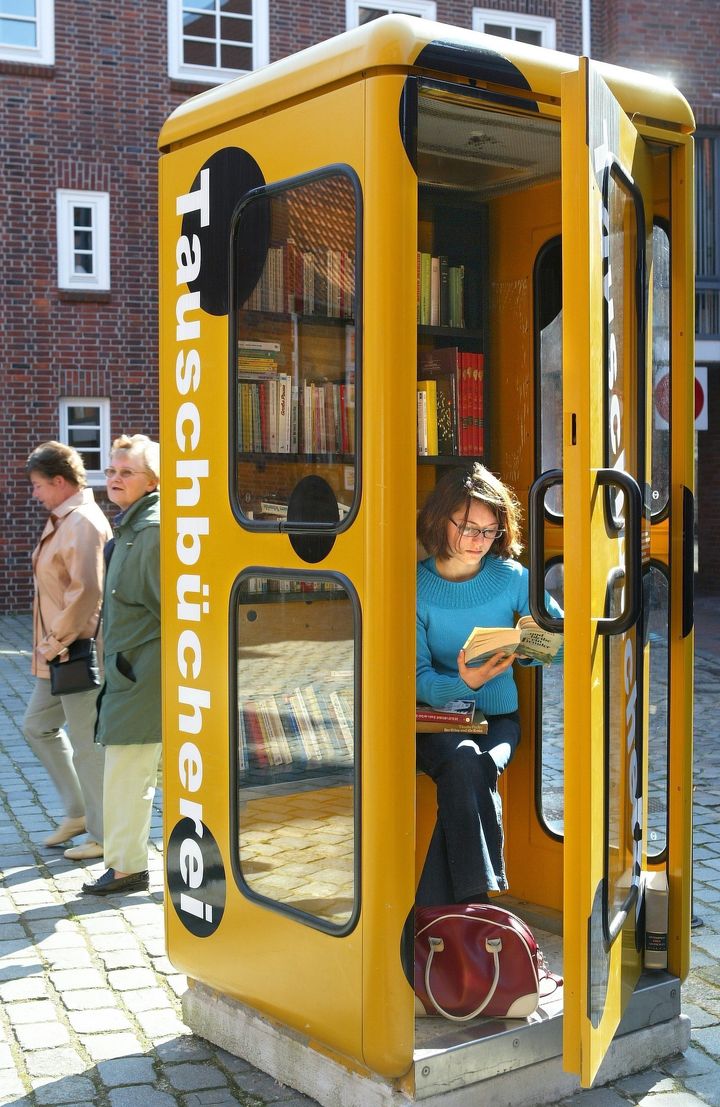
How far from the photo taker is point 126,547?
557cm

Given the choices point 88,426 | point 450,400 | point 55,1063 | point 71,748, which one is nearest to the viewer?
point 55,1063

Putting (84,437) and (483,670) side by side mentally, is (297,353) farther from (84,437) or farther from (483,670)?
(84,437)

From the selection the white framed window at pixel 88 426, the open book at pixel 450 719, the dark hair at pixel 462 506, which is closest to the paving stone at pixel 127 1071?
the open book at pixel 450 719

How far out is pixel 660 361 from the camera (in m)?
3.93

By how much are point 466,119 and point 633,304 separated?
0.85m

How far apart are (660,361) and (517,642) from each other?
94cm

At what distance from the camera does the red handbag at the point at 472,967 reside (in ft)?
12.1

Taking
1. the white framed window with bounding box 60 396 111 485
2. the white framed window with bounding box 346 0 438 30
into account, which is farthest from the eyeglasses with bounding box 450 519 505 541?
the white framed window with bounding box 346 0 438 30

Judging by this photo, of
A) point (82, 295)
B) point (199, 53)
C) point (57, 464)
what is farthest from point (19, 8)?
point (57, 464)

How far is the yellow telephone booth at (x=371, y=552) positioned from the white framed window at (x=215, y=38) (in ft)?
48.5

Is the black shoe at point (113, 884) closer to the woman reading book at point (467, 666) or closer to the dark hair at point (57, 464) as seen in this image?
the dark hair at point (57, 464)

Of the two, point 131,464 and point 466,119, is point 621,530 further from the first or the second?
point 131,464

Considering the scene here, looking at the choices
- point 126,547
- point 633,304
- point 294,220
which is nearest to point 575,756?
point 633,304

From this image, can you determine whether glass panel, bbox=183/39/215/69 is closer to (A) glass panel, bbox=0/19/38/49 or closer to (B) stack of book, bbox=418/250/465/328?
(A) glass panel, bbox=0/19/38/49
